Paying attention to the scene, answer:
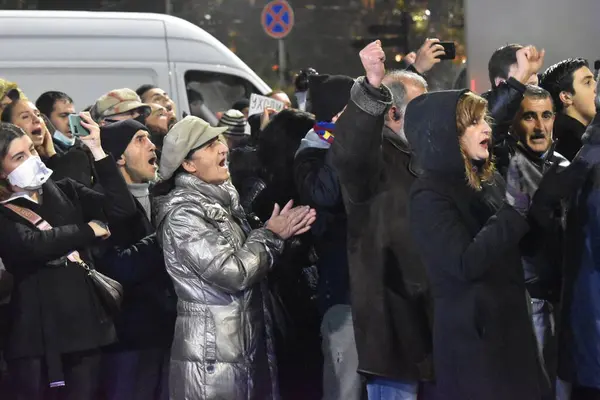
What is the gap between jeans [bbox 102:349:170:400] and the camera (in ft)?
18.8

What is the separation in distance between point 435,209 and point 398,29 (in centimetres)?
1259

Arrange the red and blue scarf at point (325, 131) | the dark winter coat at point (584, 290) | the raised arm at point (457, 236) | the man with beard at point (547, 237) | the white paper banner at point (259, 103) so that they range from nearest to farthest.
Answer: the raised arm at point (457, 236) < the dark winter coat at point (584, 290) < the man with beard at point (547, 237) < the red and blue scarf at point (325, 131) < the white paper banner at point (259, 103)

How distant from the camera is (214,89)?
1117 cm

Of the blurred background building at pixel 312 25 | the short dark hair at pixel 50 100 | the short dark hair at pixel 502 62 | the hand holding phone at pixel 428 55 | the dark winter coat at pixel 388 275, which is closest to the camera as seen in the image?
the dark winter coat at pixel 388 275

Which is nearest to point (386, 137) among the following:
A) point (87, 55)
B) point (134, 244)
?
point (134, 244)

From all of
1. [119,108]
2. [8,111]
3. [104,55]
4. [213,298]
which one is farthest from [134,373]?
[104,55]

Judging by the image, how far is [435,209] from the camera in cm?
383

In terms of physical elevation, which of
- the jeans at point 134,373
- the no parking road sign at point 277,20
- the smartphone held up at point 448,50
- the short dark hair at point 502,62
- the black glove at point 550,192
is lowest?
the jeans at point 134,373

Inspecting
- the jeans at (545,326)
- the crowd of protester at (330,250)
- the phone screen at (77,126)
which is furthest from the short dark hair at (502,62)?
the phone screen at (77,126)

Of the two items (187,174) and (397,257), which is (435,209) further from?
(187,174)

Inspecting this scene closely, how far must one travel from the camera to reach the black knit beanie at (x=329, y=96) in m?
5.55

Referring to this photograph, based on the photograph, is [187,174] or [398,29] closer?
[187,174]

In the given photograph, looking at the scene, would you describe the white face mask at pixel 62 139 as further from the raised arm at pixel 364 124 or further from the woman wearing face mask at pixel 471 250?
the woman wearing face mask at pixel 471 250

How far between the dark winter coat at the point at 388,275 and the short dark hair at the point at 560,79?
5.25 feet
